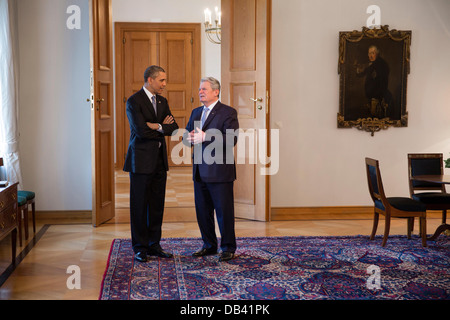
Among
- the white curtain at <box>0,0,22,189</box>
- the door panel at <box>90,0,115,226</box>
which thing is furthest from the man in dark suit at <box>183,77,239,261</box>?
the white curtain at <box>0,0,22,189</box>

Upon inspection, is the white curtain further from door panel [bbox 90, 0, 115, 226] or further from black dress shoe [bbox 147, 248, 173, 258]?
black dress shoe [bbox 147, 248, 173, 258]

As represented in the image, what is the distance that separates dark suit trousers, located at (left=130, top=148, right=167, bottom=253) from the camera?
15.4 ft

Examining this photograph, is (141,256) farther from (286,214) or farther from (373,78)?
(373,78)

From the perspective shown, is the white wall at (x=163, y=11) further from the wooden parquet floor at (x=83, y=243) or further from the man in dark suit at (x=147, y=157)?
the man in dark suit at (x=147, y=157)

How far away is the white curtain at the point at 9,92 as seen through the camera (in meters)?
5.99

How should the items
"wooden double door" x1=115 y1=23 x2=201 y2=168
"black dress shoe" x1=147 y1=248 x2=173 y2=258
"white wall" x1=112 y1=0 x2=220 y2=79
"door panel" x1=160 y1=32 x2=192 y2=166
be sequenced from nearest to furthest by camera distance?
1. "black dress shoe" x1=147 y1=248 x2=173 y2=258
2. "white wall" x1=112 y1=0 x2=220 y2=79
3. "wooden double door" x1=115 y1=23 x2=201 y2=168
4. "door panel" x1=160 y1=32 x2=192 y2=166

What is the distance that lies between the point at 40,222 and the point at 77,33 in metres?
2.23

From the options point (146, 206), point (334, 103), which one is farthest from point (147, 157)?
point (334, 103)

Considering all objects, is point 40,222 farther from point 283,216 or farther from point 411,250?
point 411,250

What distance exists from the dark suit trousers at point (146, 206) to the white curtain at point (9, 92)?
217 centimetres

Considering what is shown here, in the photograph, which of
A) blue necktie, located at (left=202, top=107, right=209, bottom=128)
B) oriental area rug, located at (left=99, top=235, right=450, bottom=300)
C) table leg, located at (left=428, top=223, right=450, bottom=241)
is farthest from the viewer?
table leg, located at (left=428, top=223, right=450, bottom=241)

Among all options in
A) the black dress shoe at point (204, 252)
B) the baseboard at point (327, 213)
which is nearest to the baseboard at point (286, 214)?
the baseboard at point (327, 213)

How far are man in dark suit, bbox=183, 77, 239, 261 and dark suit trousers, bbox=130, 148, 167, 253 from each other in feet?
1.06
